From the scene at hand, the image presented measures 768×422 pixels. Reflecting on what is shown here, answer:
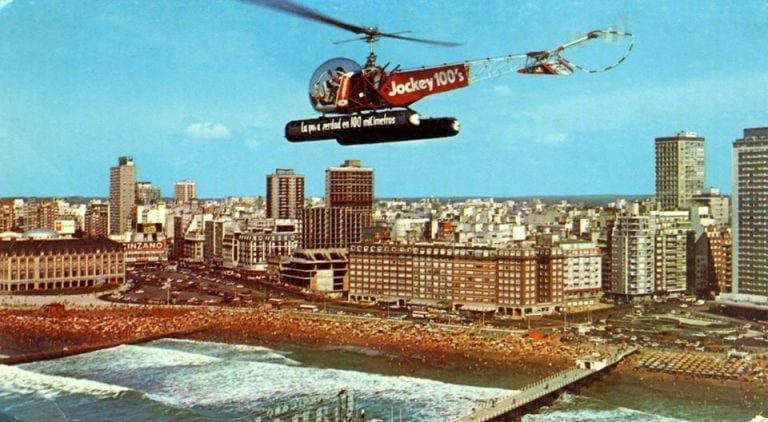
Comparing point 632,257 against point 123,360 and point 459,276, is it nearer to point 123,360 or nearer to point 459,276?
point 459,276

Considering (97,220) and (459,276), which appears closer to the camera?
(459,276)

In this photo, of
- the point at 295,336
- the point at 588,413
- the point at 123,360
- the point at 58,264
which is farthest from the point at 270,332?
the point at 588,413

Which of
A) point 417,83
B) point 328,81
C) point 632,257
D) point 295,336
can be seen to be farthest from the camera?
point 632,257

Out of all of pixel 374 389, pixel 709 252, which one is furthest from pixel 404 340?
pixel 709 252

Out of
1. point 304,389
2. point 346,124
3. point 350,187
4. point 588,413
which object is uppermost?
point 350,187

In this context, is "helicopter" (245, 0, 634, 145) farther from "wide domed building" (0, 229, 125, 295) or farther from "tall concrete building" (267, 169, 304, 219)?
"tall concrete building" (267, 169, 304, 219)

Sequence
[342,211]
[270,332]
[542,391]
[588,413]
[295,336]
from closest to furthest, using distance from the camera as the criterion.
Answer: [588,413]
[542,391]
[295,336]
[270,332]
[342,211]
